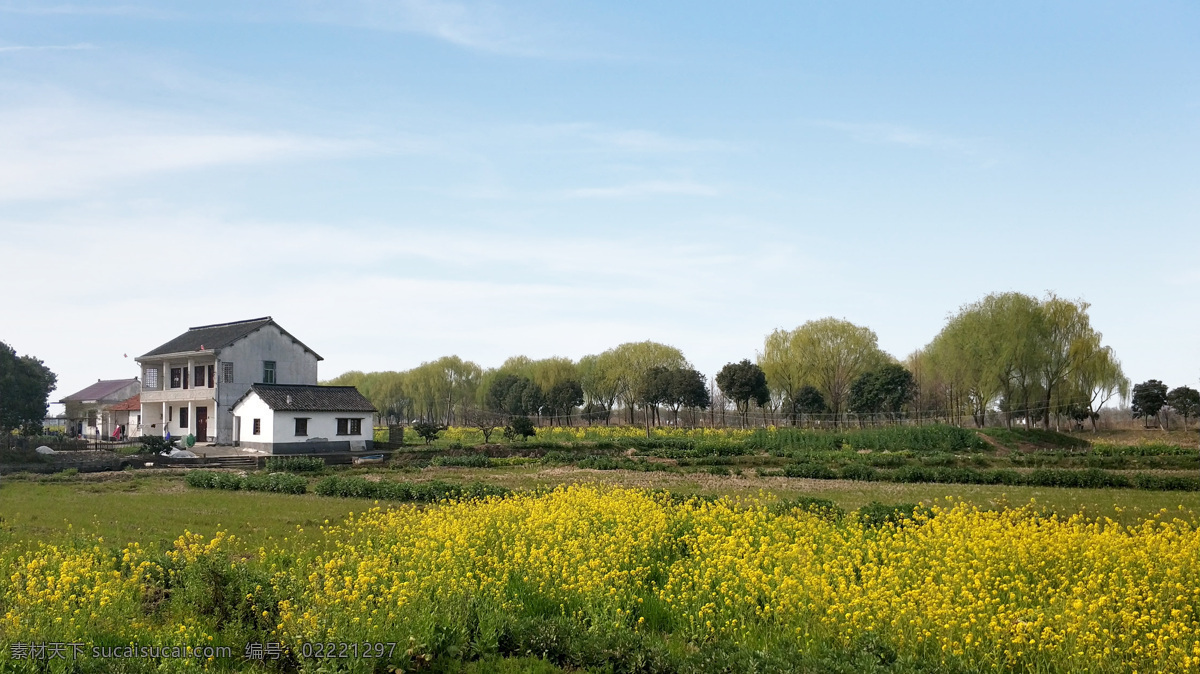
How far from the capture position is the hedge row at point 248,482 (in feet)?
83.4

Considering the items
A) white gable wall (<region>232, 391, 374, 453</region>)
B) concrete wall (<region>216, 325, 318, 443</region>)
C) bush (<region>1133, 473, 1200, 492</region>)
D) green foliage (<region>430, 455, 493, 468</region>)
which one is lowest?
bush (<region>1133, 473, 1200, 492</region>)

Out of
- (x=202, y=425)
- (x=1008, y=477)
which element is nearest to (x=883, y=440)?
(x=1008, y=477)

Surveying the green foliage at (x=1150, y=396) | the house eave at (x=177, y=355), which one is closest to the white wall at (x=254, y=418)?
the house eave at (x=177, y=355)

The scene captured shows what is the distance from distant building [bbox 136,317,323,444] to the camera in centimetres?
5066

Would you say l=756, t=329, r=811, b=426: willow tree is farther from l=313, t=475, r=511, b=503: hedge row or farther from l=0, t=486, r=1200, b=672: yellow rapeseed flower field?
l=0, t=486, r=1200, b=672: yellow rapeseed flower field

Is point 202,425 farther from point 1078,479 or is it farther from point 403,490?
point 1078,479

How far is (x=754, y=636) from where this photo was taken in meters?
8.48

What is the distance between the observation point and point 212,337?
54281 mm

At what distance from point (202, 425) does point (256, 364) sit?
500 centimetres

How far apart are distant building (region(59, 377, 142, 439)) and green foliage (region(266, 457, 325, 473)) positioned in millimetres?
45385

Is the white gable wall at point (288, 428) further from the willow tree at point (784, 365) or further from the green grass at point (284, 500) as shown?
the willow tree at point (784, 365)

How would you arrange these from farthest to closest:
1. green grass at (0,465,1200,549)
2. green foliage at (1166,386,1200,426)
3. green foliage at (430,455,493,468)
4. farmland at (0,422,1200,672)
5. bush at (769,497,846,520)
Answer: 1. green foliage at (1166,386,1200,426)
2. green foliage at (430,455,493,468)
3. green grass at (0,465,1200,549)
4. bush at (769,497,846,520)
5. farmland at (0,422,1200,672)

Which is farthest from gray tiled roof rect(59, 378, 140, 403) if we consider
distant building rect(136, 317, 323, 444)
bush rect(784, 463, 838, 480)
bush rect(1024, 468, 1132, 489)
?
bush rect(1024, 468, 1132, 489)

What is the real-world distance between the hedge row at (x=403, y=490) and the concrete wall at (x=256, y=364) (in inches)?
1120
